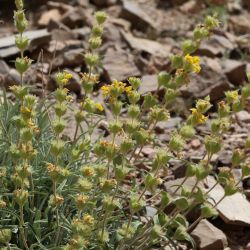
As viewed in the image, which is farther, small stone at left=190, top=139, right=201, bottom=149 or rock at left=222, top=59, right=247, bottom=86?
rock at left=222, top=59, right=247, bottom=86

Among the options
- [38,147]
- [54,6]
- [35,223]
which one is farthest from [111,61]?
[35,223]

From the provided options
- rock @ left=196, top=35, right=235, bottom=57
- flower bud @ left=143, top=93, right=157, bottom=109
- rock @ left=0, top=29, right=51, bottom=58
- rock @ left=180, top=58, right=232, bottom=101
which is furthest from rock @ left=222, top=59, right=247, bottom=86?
flower bud @ left=143, top=93, right=157, bottom=109

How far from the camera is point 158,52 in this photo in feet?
19.7

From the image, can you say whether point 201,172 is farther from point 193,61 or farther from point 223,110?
point 193,61

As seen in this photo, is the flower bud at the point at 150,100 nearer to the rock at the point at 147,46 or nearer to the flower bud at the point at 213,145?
the flower bud at the point at 213,145

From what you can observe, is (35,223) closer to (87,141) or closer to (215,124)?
(87,141)

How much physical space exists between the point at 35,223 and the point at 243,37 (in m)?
4.10

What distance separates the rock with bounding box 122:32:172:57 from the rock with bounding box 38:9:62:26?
818 millimetres

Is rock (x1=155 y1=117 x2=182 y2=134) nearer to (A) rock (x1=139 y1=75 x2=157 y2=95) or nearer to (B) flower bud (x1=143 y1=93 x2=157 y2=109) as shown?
(A) rock (x1=139 y1=75 x2=157 y2=95)

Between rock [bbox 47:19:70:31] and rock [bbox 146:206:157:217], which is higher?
rock [bbox 146:206:157:217]

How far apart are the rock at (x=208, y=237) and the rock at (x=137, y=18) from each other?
337 centimetres

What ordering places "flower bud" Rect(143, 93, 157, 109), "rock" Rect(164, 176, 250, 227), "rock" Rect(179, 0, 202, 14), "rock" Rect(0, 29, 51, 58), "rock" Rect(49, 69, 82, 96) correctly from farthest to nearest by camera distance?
1. "rock" Rect(179, 0, 202, 14)
2. "rock" Rect(0, 29, 51, 58)
3. "rock" Rect(49, 69, 82, 96)
4. "rock" Rect(164, 176, 250, 227)
5. "flower bud" Rect(143, 93, 157, 109)

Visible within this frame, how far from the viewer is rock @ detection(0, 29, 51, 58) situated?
18.4 ft

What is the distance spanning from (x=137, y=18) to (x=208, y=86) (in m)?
1.71
